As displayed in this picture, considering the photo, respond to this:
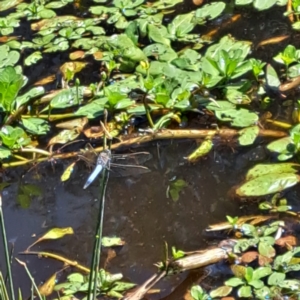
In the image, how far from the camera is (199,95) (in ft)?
7.07

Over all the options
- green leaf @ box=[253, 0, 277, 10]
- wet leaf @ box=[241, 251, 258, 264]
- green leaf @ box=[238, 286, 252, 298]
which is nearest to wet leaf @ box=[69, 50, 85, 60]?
green leaf @ box=[253, 0, 277, 10]

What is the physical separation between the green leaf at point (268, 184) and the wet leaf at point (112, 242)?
13.7 inches

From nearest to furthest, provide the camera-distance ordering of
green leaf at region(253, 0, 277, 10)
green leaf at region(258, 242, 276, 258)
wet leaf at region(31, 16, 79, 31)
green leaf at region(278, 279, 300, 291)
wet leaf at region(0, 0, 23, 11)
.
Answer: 1. green leaf at region(278, 279, 300, 291)
2. green leaf at region(258, 242, 276, 258)
3. green leaf at region(253, 0, 277, 10)
4. wet leaf at region(31, 16, 79, 31)
5. wet leaf at region(0, 0, 23, 11)

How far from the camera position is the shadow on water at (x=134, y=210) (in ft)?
5.57

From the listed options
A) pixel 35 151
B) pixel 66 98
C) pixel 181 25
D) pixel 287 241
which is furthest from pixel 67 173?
pixel 181 25

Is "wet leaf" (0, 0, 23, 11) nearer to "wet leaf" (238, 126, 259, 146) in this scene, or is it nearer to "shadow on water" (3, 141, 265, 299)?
"shadow on water" (3, 141, 265, 299)

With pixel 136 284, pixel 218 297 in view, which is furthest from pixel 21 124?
pixel 218 297

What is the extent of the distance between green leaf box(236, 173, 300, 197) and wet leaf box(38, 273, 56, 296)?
549 millimetres

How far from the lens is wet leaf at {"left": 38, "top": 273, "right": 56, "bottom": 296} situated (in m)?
1.61

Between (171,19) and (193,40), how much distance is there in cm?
25

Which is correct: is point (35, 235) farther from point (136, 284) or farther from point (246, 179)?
point (246, 179)

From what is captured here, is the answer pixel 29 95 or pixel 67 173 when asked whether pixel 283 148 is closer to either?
pixel 67 173

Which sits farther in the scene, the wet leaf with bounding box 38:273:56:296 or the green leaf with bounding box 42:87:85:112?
the green leaf with bounding box 42:87:85:112

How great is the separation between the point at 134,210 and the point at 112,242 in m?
0.14
